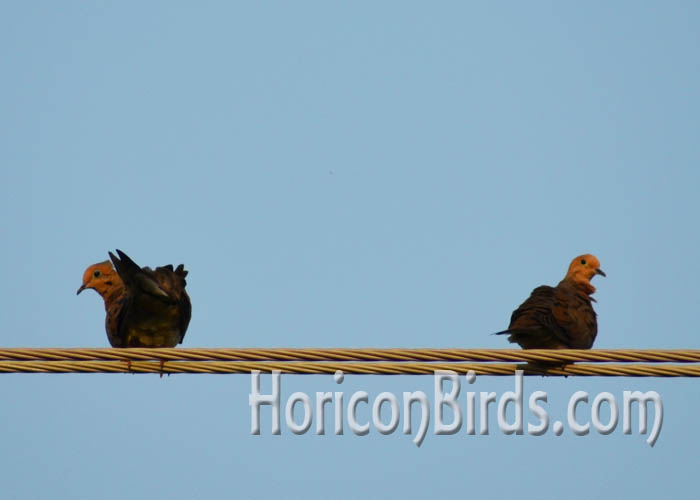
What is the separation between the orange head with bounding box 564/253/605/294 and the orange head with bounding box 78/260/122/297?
4063mm

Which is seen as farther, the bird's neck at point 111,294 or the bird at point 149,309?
the bird's neck at point 111,294

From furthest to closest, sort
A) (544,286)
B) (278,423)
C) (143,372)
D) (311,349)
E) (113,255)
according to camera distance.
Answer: (544,286)
(113,255)
(278,423)
(143,372)
(311,349)

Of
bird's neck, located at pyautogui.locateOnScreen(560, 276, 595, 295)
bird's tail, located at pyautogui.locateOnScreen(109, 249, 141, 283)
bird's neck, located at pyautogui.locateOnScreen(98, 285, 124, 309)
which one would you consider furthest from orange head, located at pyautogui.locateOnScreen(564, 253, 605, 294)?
bird's tail, located at pyautogui.locateOnScreen(109, 249, 141, 283)

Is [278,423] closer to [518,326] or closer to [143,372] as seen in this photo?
[143,372]

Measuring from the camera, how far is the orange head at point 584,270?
34.9ft

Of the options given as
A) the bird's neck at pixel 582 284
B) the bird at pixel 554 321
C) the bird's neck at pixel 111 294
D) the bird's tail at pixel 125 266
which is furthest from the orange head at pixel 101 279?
the bird's neck at pixel 582 284

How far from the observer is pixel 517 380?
21.0 ft

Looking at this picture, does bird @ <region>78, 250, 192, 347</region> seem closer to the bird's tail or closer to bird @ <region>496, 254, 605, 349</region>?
the bird's tail

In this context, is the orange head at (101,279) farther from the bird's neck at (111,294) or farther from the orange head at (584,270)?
the orange head at (584,270)

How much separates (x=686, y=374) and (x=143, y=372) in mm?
2787

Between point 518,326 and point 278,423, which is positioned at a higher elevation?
point 518,326

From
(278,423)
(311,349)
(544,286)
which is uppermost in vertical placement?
(544,286)

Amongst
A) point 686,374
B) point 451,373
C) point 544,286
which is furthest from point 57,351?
point 544,286

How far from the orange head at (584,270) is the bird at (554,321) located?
54cm
